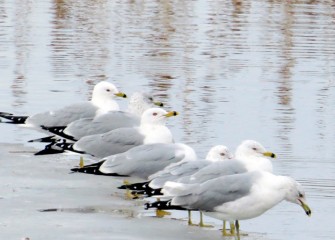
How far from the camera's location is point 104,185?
10984 mm

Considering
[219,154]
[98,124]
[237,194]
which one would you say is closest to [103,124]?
[98,124]

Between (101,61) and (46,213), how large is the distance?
10.6 meters

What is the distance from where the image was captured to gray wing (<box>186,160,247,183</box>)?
9.32 meters

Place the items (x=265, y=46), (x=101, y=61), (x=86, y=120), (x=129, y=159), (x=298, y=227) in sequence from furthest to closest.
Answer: (x=265, y=46), (x=101, y=61), (x=86, y=120), (x=129, y=159), (x=298, y=227)

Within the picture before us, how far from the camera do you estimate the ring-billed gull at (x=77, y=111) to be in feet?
40.5

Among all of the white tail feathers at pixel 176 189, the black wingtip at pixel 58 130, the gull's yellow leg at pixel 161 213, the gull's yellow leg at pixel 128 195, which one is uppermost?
the white tail feathers at pixel 176 189

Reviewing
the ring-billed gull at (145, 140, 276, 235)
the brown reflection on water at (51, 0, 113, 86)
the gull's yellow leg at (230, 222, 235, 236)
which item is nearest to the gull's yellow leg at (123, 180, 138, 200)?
the ring-billed gull at (145, 140, 276, 235)

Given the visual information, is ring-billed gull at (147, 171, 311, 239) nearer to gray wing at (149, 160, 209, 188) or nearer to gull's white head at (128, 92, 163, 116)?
gray wing at (149, 160, 209, 188)

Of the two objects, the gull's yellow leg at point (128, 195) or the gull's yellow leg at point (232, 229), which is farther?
the gull's yellow leg at point (128, 195)

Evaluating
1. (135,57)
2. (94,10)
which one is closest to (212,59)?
(135,57)

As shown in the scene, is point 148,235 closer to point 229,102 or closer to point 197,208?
point 197,208

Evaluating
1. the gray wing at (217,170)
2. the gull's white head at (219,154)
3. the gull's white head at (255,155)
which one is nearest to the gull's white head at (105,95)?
the gull's white head at (219,154)

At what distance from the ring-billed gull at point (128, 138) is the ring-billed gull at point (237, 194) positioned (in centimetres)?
206

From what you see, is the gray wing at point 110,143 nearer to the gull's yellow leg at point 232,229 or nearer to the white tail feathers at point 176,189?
the gull's yellow leg at point 232,229
